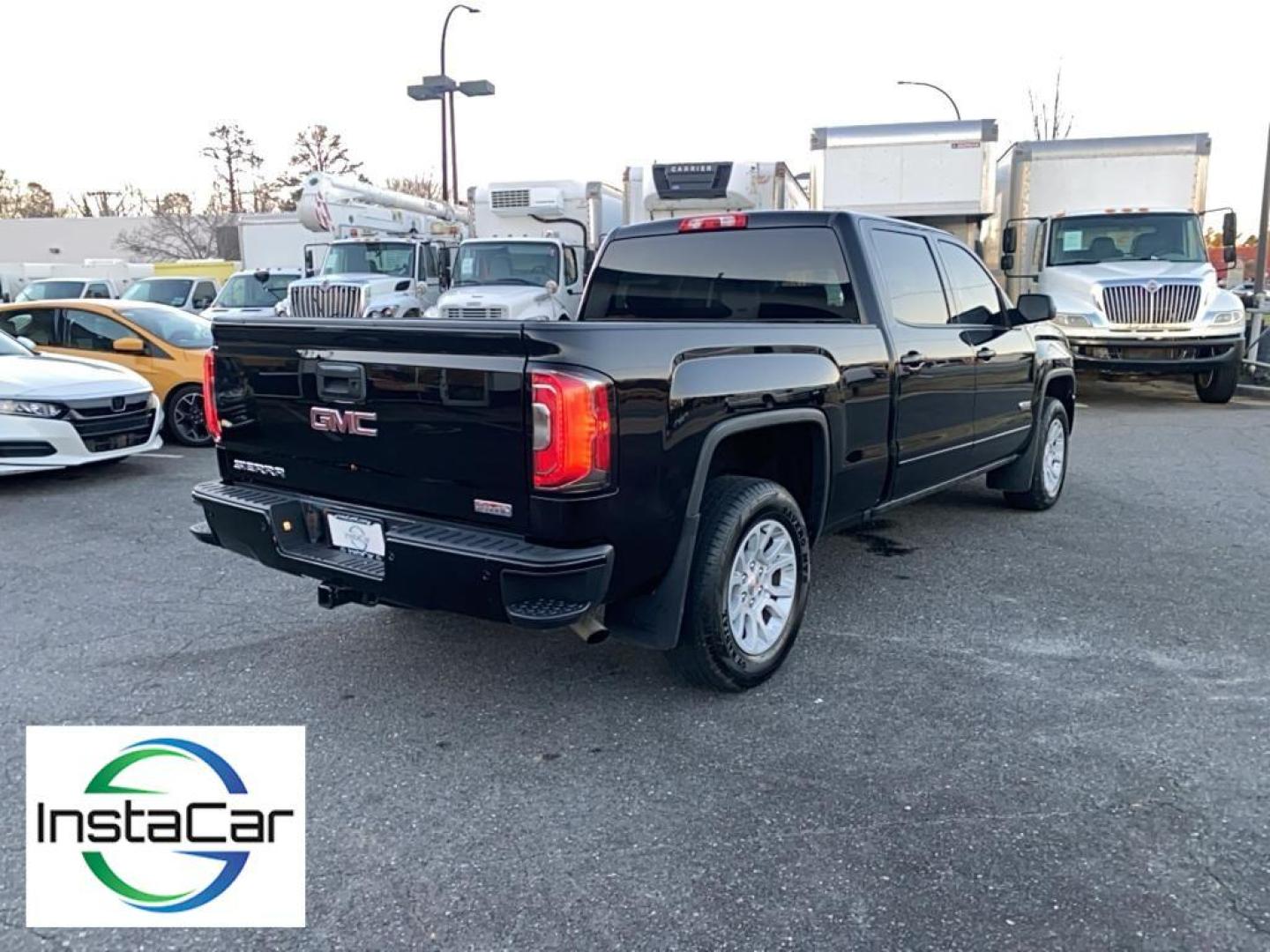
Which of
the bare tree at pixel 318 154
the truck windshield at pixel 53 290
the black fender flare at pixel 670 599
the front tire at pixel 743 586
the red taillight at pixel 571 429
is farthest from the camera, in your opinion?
the bare tree at pixel 318 154

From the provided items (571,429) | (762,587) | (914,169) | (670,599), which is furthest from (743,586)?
(914,169)

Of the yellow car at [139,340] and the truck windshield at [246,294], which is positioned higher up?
the truck windshield at [246,294]

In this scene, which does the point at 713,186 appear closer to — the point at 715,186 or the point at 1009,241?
the point at 715,186

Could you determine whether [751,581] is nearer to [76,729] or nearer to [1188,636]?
[1188,636]

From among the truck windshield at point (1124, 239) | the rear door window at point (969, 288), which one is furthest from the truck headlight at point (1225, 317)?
the rear door window at point (969, 288)

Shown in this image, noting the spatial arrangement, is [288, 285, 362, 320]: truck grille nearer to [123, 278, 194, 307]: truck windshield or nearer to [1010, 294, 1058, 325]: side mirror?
[123, 278, 194, 307]: truck windshield

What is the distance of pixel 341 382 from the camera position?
3.68 metres

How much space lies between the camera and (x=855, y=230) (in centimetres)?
480

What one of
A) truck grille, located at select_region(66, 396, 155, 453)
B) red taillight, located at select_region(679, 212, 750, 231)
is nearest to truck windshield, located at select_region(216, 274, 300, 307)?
truck grille, located at select_region(66, 396, 155, 453)

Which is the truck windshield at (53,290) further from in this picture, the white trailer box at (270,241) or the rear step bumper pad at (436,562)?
the rear step bumper pad at (436,562)

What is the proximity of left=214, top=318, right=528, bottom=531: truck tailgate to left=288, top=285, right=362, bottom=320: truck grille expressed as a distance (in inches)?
453

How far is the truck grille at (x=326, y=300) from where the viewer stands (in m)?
15.5

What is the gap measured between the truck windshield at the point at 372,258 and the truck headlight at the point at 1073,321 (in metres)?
10.2

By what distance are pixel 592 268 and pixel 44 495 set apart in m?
5.03
